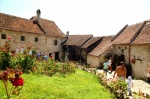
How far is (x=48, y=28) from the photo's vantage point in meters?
33.8

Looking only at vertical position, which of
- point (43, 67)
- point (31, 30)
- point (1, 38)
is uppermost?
point (31, 30)

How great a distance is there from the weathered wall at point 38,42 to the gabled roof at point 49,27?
0.92 metres

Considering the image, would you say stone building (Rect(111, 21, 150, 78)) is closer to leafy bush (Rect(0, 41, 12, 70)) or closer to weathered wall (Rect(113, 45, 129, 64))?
weathered wall (Rect(113, 45, 129, 64))

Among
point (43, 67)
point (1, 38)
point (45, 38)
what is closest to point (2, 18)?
point (1, 38)

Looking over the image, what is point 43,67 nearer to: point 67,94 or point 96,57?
point 67,94

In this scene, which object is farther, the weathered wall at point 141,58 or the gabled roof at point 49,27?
the gabled roof at point 49,27

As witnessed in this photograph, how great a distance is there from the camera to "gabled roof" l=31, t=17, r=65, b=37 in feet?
107

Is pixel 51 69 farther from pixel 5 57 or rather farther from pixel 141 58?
pixel 141 58

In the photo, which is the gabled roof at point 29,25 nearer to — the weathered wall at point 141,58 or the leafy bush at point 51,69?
the leafy bush at point 51,69

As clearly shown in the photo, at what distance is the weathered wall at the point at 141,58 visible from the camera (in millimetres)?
16944

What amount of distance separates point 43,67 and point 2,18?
47.4 ft

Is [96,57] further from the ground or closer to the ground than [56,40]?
closer to the ground

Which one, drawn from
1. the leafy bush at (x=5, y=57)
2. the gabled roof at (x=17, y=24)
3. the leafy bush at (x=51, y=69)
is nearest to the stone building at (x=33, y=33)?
the gabled roof at (x=17, y=24)

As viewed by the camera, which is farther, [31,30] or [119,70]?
[31,30]
